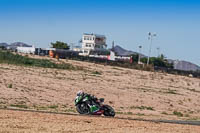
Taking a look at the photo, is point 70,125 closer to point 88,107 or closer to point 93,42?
point 88,107

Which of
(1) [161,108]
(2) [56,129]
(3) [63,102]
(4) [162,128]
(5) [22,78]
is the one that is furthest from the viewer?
(5) [22,78]

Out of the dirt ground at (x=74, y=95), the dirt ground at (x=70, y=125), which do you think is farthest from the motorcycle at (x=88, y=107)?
the dirt ground at (x=74, y=95)

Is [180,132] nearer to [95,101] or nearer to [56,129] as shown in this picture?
[56,129]

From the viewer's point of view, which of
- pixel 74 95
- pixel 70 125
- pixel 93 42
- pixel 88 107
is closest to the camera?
pixel 70 125

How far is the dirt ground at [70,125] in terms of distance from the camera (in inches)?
634

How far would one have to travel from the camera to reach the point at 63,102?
3581 cm

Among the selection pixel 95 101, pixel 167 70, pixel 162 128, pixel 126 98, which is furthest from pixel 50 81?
pixel 167 70

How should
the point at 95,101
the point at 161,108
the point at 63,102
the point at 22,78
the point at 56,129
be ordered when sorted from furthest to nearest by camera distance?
the point at 22,78 → the point at 161,108 → the point at 63,102 → the point at 95,101 → the point at 56,129

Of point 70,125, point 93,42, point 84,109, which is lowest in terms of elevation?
point 84,109

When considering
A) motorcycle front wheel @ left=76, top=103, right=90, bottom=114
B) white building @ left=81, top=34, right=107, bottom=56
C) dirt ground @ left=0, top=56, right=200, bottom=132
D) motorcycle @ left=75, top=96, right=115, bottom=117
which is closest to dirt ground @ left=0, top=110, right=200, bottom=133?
motorcycle @ left=75, top=96, right=115, bottom=117

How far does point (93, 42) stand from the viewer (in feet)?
538

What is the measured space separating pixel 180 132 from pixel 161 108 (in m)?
21.0

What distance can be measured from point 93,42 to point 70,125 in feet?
482

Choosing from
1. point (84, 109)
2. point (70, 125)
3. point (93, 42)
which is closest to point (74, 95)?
point (84, 109)
